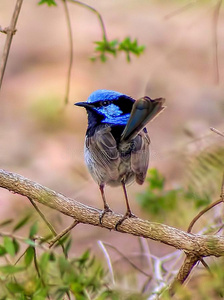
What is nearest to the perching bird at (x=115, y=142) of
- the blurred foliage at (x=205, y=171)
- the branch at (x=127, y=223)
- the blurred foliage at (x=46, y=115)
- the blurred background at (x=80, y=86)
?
the branch at (x=127, y=223)

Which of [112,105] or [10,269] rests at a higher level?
[112,105]

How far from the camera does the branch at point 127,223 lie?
259cm

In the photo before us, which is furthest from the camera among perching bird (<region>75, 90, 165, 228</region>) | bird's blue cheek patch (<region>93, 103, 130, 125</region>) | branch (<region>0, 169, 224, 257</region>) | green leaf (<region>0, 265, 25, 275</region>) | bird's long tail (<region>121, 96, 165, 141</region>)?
bird's blue cheek patch (<region>93, 103, 130, 125</region>)

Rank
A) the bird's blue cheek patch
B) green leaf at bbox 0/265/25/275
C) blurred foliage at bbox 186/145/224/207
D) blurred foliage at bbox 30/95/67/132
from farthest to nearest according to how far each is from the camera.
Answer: blurred foliage at bbox 30/95/67/132 → the bird's blue cheek patch → blurred foliage at bbox 186/145/224/207 → green leaf at bbox 0/265/25/275

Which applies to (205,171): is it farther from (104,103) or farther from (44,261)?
(104,103)

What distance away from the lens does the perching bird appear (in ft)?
11.2

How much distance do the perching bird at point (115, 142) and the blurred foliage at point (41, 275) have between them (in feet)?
3.13

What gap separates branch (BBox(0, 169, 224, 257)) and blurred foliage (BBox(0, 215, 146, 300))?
361 millimetres

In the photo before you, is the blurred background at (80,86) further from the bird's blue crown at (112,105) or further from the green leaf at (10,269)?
the green leaf at (10,269)

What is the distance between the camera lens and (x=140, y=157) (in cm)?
345

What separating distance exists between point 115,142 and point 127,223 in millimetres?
778

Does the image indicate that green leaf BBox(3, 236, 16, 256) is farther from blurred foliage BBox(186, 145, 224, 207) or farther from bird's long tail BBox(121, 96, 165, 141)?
bird's long tail BBox(121, 96, 165, 141)

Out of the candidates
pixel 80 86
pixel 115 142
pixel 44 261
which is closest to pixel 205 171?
pixel 44 261

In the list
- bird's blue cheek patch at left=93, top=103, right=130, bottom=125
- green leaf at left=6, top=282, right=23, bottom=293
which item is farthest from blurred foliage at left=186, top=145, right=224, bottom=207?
bird's blue cheek patch at left=93, top=103, right=130, bottom=125
